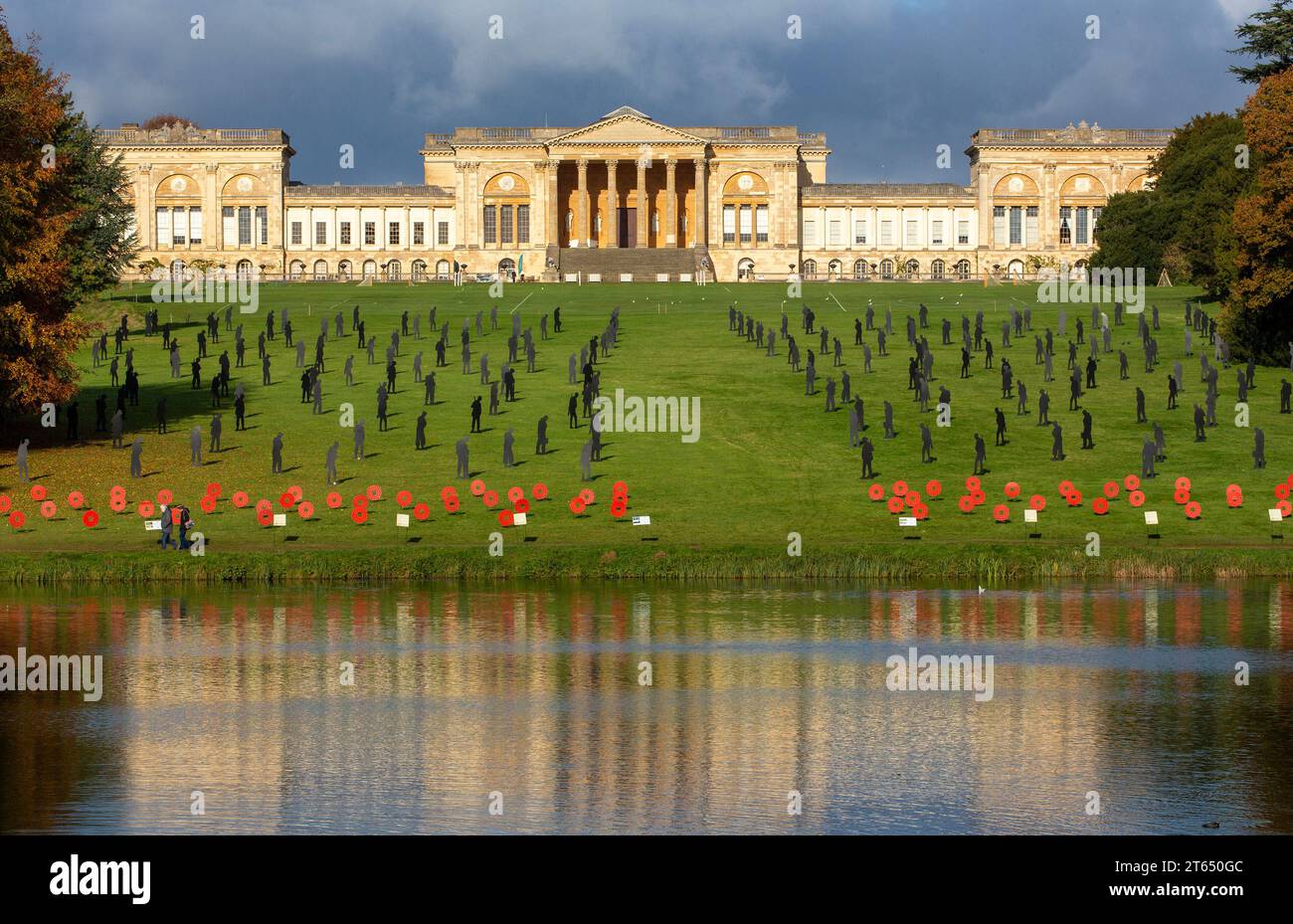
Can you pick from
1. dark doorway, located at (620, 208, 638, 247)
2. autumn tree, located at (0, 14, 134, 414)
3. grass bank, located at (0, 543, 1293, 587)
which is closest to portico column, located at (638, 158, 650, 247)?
dark doorway, located at (620, 208, 638, 247)

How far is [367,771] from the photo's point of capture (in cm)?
2309

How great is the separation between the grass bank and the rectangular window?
388 ft

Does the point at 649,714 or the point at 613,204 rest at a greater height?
the point at 613,204

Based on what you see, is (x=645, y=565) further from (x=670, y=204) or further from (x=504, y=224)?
(x=504, y=224)

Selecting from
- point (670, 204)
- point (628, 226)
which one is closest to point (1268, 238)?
point (670, 204)

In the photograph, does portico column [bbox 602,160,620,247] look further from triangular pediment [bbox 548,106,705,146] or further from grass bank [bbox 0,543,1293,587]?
grass bank [bbox 0,543,1293,587]

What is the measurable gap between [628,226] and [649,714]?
135999 mm

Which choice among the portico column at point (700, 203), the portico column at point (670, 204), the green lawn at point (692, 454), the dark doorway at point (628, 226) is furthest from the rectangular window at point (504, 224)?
the green lawn at point (692, 454)

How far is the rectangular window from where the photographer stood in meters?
159

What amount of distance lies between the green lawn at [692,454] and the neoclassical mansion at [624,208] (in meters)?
74.6

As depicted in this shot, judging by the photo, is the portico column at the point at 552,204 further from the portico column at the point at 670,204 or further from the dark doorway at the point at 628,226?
the portico column at the point at 670,204

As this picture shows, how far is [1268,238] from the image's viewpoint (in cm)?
6800

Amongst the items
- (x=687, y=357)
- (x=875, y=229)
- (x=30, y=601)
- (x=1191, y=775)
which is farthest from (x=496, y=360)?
(x=875, y=229)

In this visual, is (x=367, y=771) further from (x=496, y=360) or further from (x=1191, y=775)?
(x=496, y=360)
